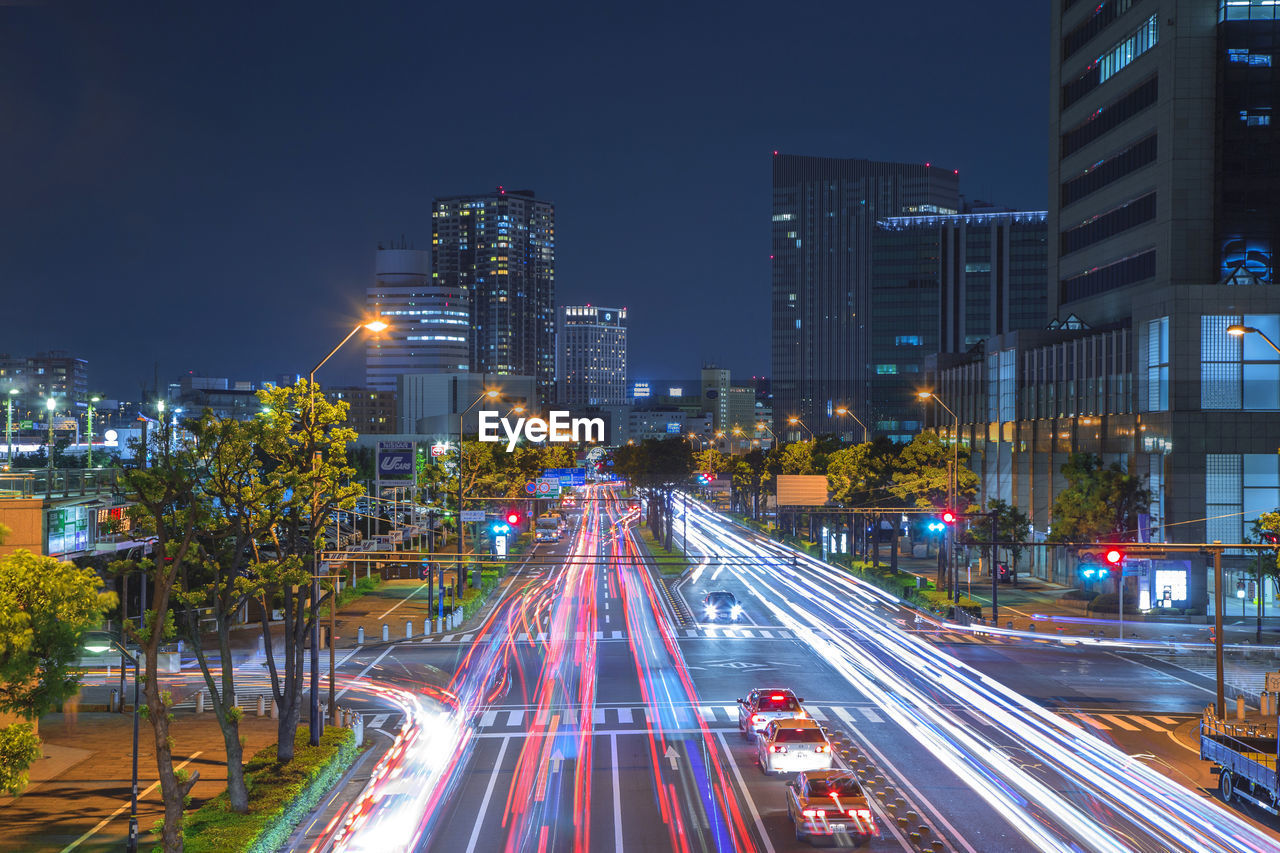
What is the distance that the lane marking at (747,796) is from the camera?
72.3ft

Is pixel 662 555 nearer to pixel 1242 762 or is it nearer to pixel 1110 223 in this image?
pixel 1110 223

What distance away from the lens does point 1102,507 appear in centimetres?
6175

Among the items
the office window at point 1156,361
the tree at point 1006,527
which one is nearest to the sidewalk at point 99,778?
the tree at point 1006,527

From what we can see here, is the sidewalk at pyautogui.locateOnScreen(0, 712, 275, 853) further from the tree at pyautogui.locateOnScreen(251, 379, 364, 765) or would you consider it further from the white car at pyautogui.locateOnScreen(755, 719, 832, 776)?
the white car at pyautogui.locateOnScreen(755, 719, 832, 776)

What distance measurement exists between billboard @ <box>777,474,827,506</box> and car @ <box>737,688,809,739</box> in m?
34.4

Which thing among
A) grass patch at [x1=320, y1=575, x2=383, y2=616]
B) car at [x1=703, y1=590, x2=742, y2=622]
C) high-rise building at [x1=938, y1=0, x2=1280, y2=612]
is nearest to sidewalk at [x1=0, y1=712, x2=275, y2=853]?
grass patch at [x1=320, y1=575, x2=383, y2=616]

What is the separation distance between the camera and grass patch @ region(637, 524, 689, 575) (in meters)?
75.4

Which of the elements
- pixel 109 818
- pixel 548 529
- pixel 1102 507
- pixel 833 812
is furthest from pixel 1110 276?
pixel 109 818

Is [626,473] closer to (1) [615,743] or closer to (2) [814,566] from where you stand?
(2) [814,566]

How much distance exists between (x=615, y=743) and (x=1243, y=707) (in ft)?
71.0

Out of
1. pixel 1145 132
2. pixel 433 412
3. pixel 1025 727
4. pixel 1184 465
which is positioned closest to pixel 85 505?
pixel 1025 727

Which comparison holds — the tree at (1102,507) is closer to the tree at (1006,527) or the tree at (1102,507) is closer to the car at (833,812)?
the tree at (1006,527)

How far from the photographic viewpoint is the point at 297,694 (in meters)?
28.3

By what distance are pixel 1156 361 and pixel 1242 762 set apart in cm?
4604
